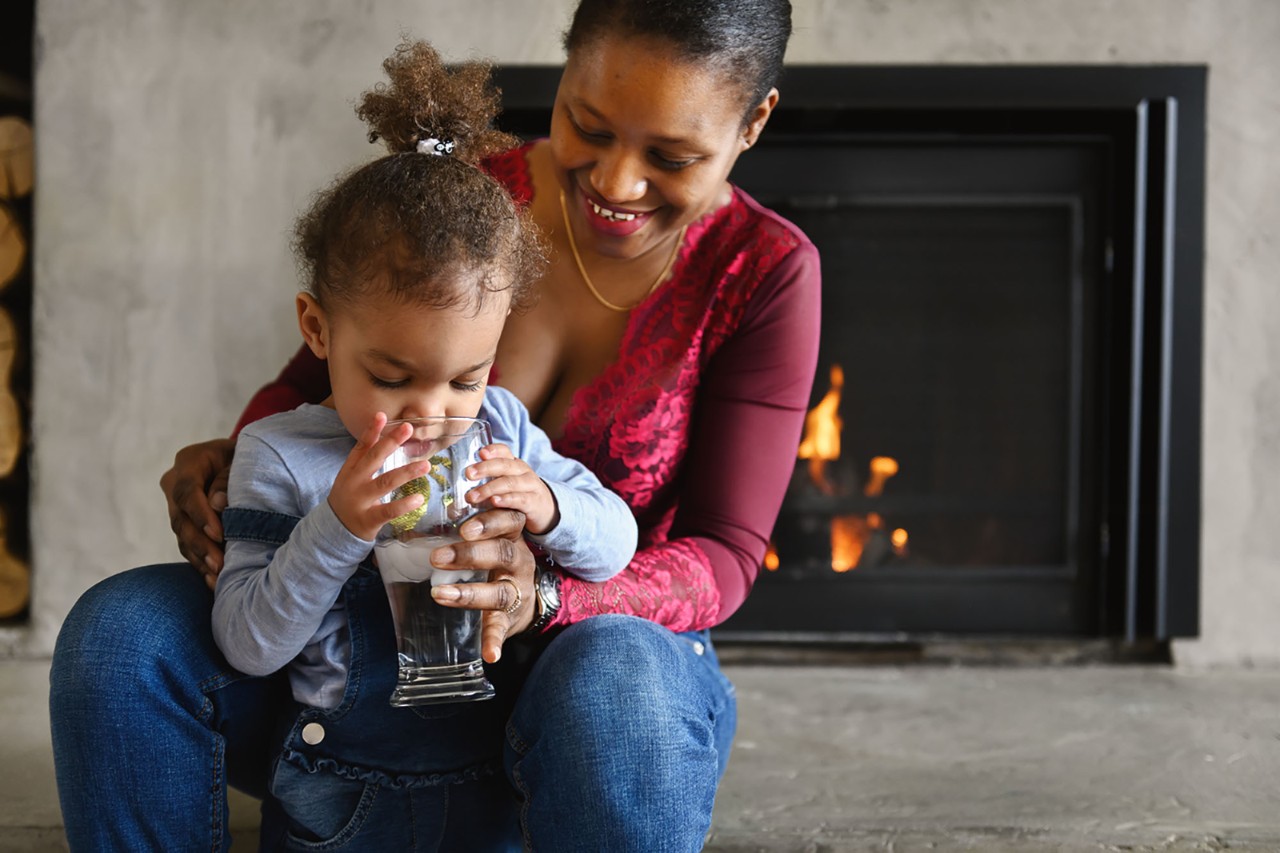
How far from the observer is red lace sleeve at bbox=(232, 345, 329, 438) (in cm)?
120

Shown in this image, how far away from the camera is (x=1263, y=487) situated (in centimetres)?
211

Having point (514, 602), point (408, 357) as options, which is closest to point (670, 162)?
point (408, 357)

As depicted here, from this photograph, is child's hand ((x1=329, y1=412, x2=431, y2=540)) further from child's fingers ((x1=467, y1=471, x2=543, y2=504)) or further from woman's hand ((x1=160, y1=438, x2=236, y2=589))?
woman's hand ((x1=160, y1=438, x2=236, y2=589))

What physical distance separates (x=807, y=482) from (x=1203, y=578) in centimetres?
73

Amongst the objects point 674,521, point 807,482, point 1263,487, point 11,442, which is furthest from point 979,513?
point 11,442

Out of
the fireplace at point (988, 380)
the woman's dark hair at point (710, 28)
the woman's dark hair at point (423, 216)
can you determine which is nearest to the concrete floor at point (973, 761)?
the fireplace at point (988, 380)

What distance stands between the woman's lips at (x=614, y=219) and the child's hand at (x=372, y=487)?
387 mm

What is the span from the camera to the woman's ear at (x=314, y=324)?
1.01 metres

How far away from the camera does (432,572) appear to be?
88cm

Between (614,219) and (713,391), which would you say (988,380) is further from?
(614,219)

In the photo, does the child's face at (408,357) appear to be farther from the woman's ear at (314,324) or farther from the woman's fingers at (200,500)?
the woman's fingers at (200,500)

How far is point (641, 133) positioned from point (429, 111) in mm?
192

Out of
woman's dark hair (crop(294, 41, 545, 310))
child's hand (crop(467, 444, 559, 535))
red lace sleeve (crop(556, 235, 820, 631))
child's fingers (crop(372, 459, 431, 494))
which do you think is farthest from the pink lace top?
child's fingers (crop(372, 459, 431, 494))

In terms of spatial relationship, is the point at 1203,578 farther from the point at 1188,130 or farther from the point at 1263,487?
the point at 1188,130
